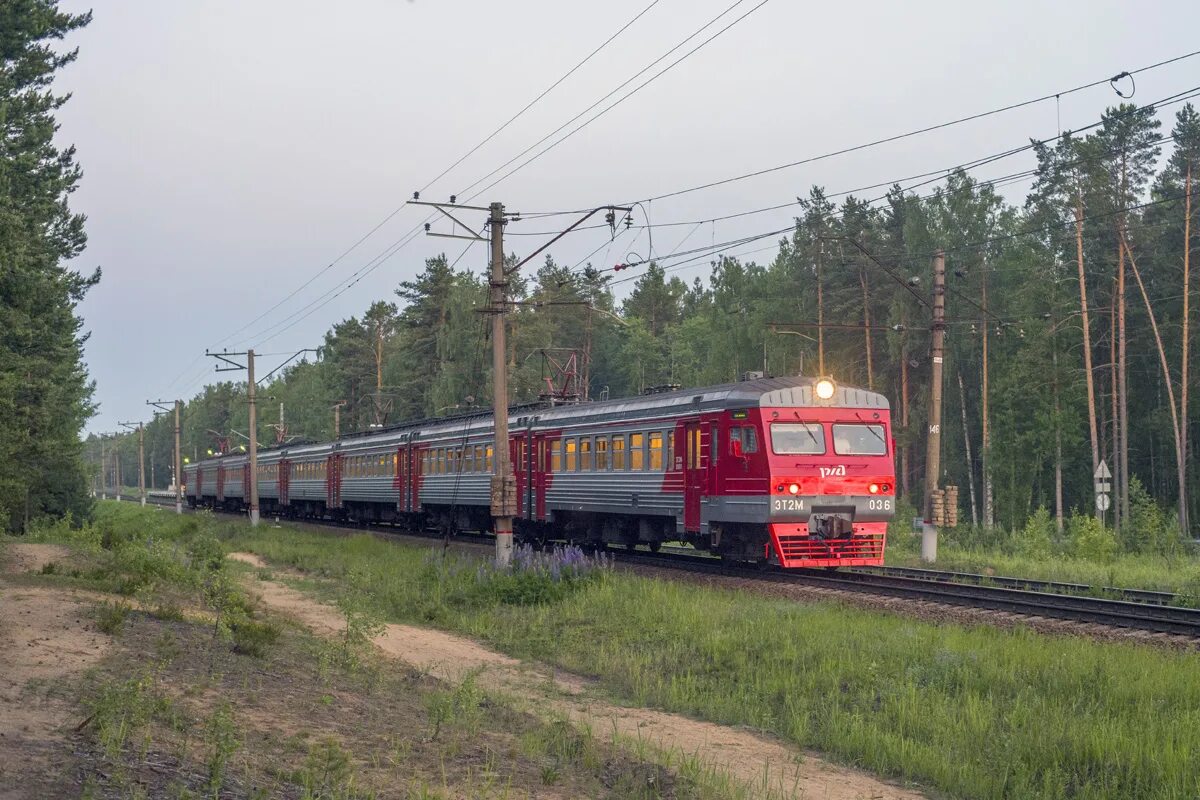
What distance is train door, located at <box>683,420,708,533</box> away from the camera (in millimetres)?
20594

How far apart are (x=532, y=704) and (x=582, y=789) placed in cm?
326

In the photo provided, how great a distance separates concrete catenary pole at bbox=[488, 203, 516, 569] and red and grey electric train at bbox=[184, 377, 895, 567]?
106 inches

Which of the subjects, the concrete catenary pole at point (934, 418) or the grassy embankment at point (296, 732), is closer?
the grassy embankment at point (296, 732)

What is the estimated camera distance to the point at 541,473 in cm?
2722

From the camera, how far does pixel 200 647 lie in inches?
475

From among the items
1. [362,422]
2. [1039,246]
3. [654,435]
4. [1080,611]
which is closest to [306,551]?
[654,435]

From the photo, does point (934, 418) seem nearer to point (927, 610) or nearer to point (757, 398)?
point (757, 398)

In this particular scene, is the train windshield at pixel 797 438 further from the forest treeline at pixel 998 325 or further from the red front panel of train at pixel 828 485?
the forest treeline at pixel 998 325

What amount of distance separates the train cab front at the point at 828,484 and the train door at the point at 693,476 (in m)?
1.64

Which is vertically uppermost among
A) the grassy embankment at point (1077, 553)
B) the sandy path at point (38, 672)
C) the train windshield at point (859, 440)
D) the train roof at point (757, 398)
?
the train roof at point (757, 398)

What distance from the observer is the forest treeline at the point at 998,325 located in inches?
1833

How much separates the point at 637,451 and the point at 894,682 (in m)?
11.8

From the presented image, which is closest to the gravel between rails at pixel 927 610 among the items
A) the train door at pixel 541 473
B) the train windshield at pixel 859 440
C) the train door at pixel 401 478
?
the train windshield at pixel 859 440

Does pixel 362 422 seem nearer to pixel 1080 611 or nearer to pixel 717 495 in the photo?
pixel 717 495
